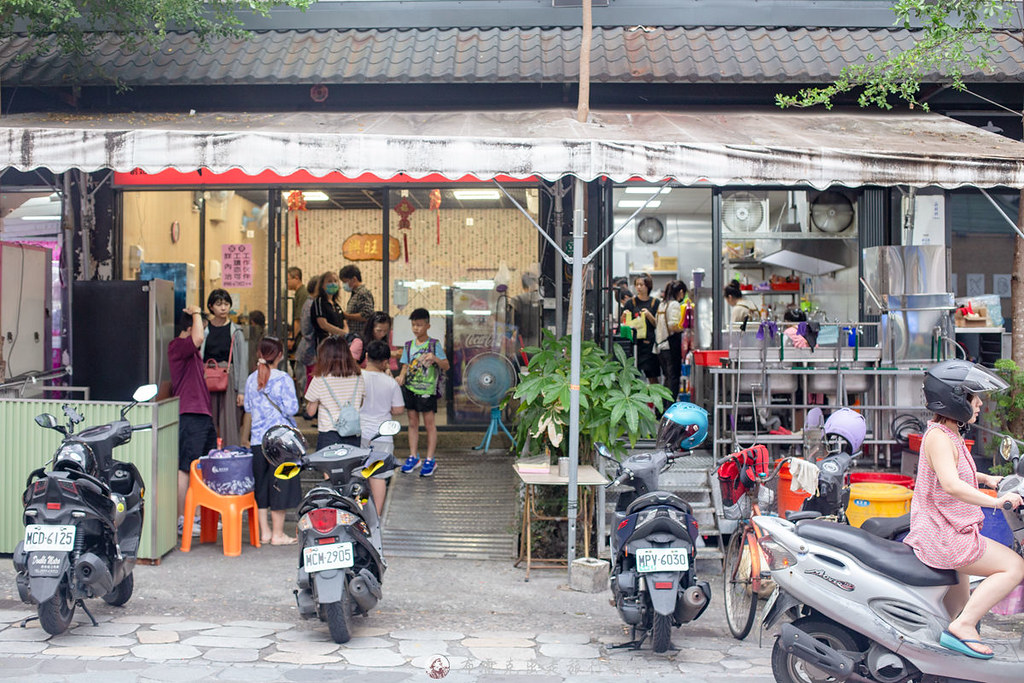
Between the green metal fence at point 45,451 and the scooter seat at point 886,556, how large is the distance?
4.94 meters

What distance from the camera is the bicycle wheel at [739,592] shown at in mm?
5633

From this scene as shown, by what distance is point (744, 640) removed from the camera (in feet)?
20.1

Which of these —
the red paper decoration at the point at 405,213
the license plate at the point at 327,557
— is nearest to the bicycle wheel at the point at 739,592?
the license plate at the point at 327,557

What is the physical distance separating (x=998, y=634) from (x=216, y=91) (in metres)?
8.97

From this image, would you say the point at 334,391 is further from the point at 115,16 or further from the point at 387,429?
the point at 115,16

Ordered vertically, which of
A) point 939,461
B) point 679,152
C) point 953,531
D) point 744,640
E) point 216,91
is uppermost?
point 216,91

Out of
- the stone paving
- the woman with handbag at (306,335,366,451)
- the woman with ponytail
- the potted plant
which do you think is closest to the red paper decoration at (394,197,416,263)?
the woman with handbag at (306,335,366,451)

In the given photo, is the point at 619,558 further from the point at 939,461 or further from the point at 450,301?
the point at 450,301

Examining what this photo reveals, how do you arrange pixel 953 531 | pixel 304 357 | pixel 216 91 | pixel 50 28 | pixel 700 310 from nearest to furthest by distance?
1. pixel 953 531
2. pixel 50 28
3. pixel 216 91
4. pixel 304 357
5. pixel 700 310

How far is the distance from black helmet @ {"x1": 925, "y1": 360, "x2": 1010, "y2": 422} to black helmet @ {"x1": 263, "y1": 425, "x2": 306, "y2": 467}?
375 centimetres

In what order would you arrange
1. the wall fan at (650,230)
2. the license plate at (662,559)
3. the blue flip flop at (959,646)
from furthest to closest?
1. the wall fan at (650,230)
2. the license plate at (662,559)
3. the blue flip flop at (959,646)

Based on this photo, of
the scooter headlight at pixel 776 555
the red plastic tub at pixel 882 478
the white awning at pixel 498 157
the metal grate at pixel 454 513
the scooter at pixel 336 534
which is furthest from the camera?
the metal grate at pixel 454 513

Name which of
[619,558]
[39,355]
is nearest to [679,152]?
[619,558]

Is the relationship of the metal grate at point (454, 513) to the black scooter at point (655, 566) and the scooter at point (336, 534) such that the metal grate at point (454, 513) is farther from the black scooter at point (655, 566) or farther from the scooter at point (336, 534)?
the black scooter at point (655, 566)
